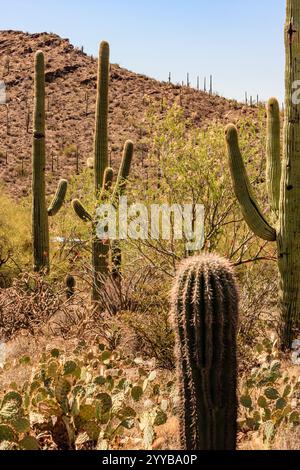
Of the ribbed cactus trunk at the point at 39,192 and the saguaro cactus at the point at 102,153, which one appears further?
the ribbed cactus trunk at the point at 39,192

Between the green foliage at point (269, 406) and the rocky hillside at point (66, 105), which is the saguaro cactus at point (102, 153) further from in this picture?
the rocky hillside at point (66, 105)

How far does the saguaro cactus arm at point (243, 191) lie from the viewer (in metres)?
8.22

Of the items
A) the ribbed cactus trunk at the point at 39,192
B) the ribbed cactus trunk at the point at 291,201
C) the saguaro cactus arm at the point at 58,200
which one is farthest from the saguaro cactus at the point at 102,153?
the ribbed cactus trunk at the point at 291,201

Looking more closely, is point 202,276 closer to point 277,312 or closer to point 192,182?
point 277,312

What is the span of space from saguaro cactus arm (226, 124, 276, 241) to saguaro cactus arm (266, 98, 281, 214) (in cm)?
61

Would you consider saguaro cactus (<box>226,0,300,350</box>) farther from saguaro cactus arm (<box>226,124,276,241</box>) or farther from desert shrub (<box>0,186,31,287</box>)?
desert shrub (<box>0,186,31,287</box>)

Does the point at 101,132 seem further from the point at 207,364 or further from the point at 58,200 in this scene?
the point at 207,364

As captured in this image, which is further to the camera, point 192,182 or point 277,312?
point 192,182

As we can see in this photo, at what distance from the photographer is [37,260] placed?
Result: 1384cm

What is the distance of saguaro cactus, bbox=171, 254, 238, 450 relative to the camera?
13.9ft

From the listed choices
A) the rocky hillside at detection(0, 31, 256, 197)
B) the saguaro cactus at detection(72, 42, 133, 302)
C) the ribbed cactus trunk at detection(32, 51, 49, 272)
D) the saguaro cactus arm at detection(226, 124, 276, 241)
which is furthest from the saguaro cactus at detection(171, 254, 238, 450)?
the rocky hillside at detection(0, 31, 256, 197)

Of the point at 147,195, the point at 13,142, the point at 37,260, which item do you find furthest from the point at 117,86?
the point at 147,195

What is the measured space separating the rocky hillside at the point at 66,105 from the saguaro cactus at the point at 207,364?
31.6 meters
